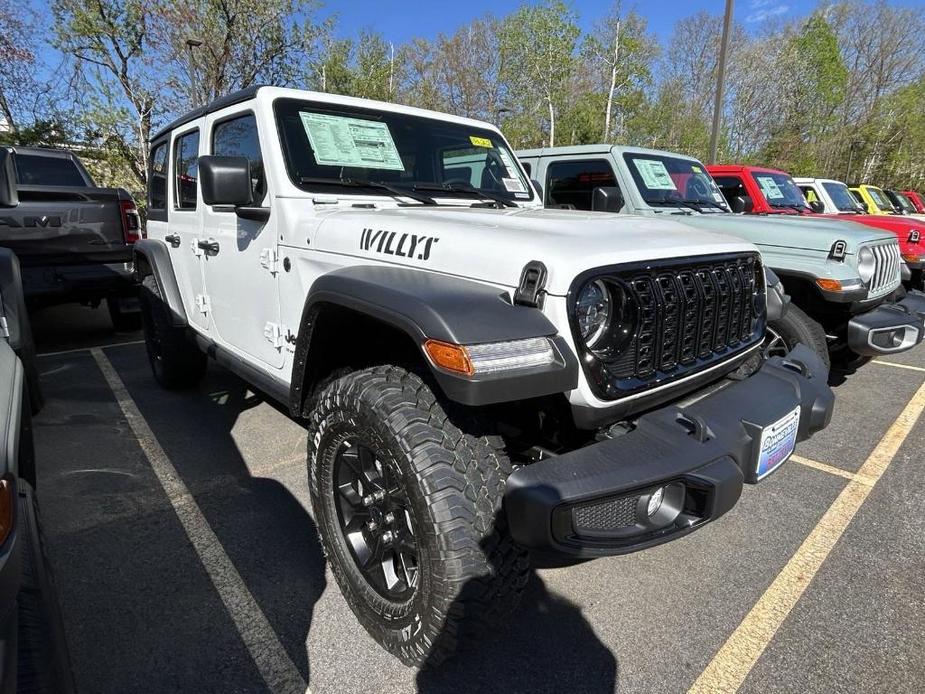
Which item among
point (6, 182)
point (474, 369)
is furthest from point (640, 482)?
point (6, 182)

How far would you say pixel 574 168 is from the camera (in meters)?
5.91

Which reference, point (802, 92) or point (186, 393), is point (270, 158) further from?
point (802, 92)

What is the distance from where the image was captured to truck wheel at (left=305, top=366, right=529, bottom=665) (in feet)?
5.12

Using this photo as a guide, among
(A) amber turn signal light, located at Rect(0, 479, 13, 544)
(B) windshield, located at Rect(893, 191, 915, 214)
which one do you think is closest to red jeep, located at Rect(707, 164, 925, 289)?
(A) amber turn signal light, located at Rect(0, 479, 13, 544)

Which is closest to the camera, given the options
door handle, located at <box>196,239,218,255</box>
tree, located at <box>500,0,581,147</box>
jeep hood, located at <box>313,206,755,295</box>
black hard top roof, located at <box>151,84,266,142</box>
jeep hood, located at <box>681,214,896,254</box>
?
jeep hood, located at <box>313,206,755,295</box>

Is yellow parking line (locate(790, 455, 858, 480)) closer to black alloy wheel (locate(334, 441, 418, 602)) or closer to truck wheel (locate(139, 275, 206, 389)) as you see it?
black alloy wheel (locate(334, 441, 418, 602))

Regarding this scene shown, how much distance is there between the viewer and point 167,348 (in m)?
4.11

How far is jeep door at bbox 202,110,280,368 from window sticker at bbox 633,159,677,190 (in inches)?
159

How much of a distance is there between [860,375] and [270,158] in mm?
5534

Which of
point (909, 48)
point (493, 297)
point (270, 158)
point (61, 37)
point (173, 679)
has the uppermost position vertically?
point (909, 48)

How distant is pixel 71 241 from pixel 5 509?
4.87 meters

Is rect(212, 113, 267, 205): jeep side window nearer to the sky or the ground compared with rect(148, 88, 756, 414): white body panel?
nearer to the sky

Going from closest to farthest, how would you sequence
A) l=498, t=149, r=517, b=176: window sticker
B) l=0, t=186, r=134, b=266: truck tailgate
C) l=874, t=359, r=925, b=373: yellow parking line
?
l=498, t=149, r=517, b=176: window sticker
l=0, t=186, r=134, b=266: truck tailgate
l=874, t=359, r=925, b=373: yellow parking line

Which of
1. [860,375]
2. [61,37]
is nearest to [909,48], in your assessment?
[860,375]
